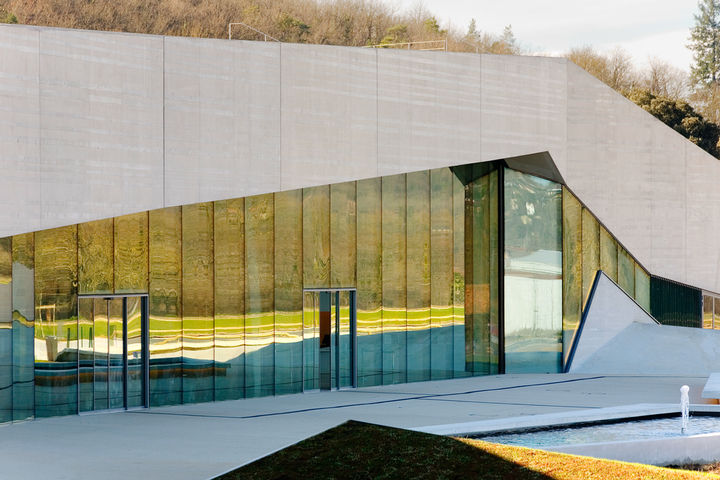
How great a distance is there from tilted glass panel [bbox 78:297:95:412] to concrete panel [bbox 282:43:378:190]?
4.81 metres

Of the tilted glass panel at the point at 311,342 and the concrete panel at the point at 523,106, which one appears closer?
the tilted glass panel at the point at 311,342

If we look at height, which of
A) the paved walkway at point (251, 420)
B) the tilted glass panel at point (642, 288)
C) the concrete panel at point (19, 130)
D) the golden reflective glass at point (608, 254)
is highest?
the concrete panel at point (19, 130)

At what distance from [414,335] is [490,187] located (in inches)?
183

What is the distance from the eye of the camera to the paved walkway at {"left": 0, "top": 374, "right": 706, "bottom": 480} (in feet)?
40.1

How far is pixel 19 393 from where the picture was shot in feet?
51.4

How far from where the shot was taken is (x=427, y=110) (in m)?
20.6

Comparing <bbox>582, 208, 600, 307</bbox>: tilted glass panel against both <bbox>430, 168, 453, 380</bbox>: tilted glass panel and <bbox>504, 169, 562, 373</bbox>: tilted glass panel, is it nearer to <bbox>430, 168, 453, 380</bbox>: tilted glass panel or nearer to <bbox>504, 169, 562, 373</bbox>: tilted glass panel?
<bbox>504, 169, 562, 373</bbox>: tilted glass panel

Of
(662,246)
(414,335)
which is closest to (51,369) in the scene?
(414,335)

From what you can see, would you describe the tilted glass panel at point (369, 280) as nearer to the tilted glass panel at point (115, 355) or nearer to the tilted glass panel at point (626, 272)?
the tilted glass panel at point (115, 355)

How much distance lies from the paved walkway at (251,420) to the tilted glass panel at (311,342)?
464mm

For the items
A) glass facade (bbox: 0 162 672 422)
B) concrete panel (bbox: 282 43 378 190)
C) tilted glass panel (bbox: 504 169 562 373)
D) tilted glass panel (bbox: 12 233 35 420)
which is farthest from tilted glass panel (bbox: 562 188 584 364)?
tilted glass panel (bbox: 12 233 35 420)

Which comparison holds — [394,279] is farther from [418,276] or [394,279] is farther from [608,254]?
[608,254]

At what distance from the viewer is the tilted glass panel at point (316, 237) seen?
778 inches

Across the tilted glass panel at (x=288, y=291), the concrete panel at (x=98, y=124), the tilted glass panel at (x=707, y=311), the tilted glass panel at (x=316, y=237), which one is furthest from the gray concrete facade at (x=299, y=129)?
the tilted glass panel at (x=288, y=291)
